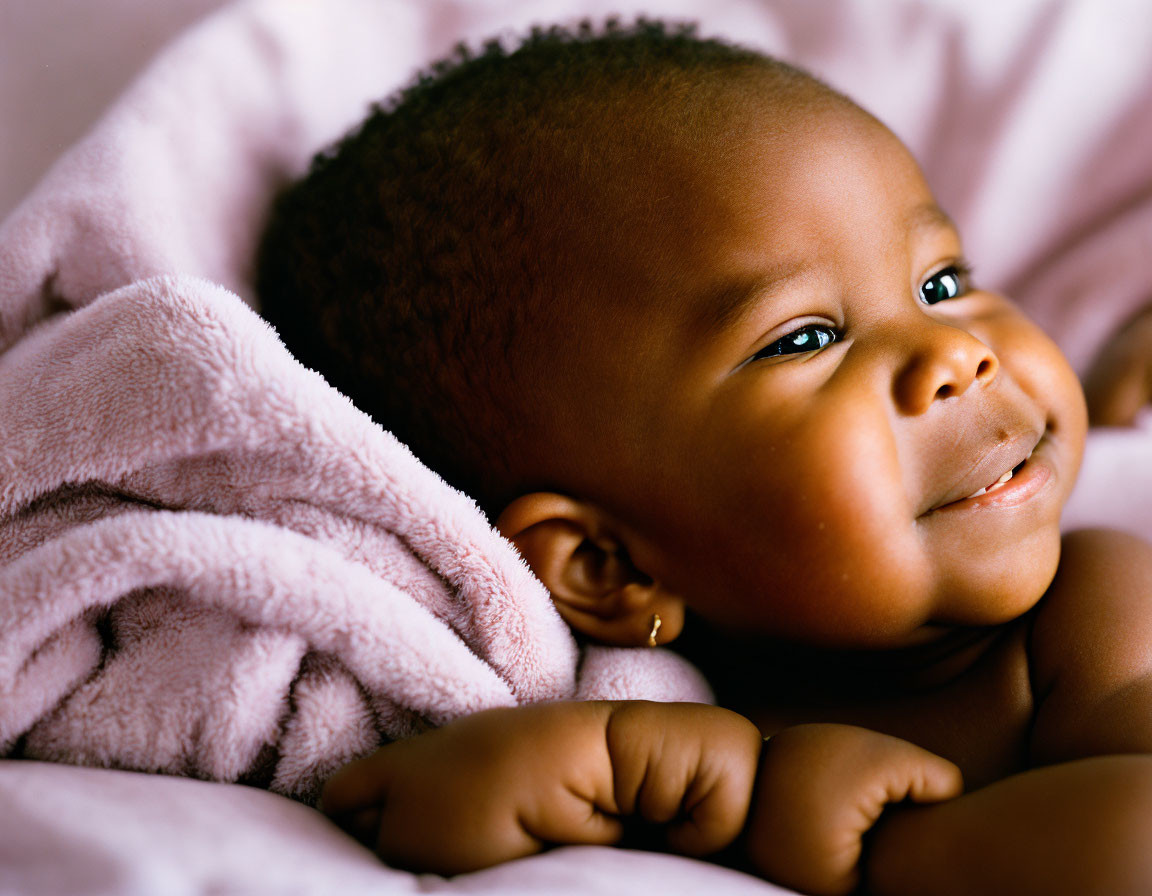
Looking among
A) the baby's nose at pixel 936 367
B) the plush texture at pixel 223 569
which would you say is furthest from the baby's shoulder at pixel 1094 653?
the plush texture at pixel 223 569

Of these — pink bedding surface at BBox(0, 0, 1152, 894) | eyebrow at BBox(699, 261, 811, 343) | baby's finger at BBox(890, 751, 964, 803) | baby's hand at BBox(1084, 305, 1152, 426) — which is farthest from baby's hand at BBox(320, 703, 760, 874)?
baby's hand at BBox(1084, 305, 1152, 426)

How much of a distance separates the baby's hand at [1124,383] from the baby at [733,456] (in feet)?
1.33

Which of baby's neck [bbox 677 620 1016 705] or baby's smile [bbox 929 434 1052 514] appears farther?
baby's neck [bbox 677 620 1016 705]

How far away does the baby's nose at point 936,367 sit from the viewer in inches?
35.4

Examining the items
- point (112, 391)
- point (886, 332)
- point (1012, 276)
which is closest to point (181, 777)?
point (112, 391)

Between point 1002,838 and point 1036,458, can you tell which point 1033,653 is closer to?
point 1036,458

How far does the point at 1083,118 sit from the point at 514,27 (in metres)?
0.85

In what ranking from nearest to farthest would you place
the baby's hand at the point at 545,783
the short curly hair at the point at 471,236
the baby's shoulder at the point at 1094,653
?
1. the baby's hand at the point at 545,783
2. the baby's shoulder at the point at 1094,653
3. the short curly hair at the point at 471,236

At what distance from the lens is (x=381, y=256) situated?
107 cm

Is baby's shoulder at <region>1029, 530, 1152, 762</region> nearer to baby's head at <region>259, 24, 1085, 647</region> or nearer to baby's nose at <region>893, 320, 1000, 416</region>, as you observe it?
baby's head at <region>259, 24, 1085, 647</region>

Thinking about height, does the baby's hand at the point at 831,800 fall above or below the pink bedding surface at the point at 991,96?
below

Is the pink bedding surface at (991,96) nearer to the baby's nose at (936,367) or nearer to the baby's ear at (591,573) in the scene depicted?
the baby's nose at (936,367)

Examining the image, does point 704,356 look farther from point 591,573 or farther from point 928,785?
point 928,785

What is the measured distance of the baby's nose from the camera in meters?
0.90
